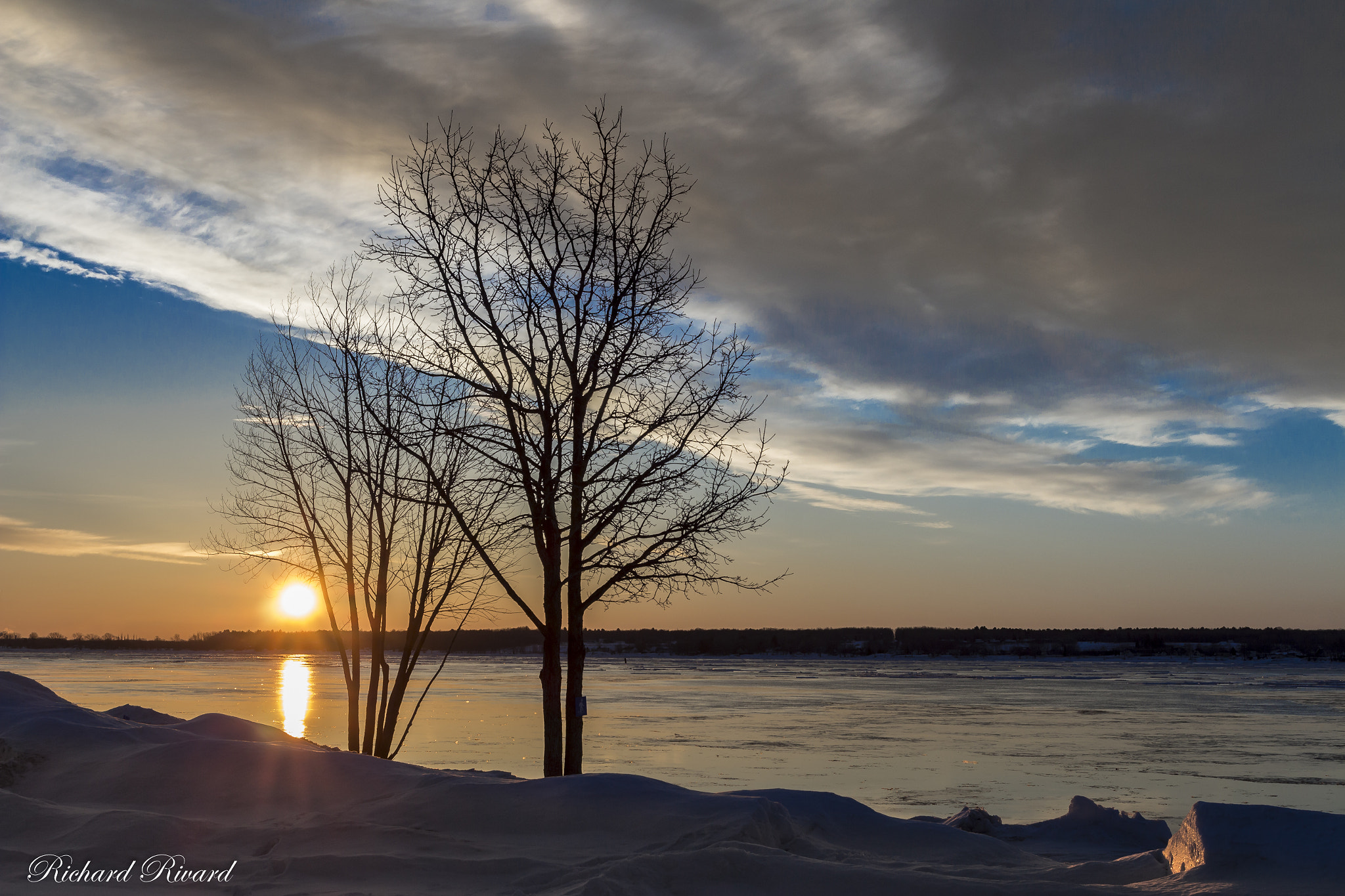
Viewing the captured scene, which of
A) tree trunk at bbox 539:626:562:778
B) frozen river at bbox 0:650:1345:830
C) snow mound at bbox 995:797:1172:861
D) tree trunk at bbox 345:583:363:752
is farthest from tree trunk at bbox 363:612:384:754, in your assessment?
snow mound at bbox 995:797:1172:861

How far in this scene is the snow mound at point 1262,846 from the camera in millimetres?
5918

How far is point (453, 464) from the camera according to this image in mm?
14508

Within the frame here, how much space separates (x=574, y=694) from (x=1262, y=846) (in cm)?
686

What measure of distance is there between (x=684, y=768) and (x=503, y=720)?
37.9 ft

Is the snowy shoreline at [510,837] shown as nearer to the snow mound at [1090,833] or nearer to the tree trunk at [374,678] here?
the snow mound at [1090,833]

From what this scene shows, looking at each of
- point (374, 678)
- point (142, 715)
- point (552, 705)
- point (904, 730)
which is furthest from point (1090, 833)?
point (904, 730)

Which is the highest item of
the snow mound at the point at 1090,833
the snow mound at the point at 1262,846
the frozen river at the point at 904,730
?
the snow mound at the point at 1262,846

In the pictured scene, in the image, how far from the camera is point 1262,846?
6.17 m

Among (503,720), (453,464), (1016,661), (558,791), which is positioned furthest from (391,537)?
(1016,661)

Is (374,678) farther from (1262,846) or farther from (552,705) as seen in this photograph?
(1262,846)

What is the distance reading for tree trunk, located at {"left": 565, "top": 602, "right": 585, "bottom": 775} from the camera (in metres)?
10.9

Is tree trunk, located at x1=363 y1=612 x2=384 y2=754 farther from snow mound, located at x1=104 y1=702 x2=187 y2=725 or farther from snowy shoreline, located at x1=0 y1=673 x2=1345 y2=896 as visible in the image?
snowy shoreline, located at x1=0 y1=673 x2=1345 y2=896

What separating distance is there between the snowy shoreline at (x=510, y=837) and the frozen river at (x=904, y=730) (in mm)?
7579

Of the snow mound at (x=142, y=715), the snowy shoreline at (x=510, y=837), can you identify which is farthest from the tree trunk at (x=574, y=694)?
the snow mound at (x=142, y=715)
